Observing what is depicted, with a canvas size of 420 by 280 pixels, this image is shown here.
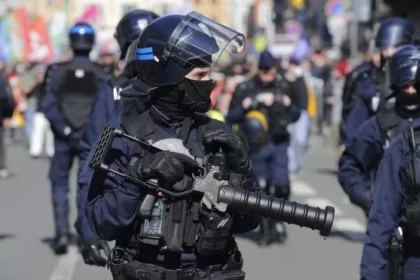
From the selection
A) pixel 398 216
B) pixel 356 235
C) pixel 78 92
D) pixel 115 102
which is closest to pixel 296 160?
pixel 356 235

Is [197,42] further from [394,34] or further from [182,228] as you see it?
[394,34]

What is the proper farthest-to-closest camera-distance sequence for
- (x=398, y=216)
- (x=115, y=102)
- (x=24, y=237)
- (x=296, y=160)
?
(x=296, y=160)
(x=24, y=237)
(x=115, y=102)
(x=398, y=216)

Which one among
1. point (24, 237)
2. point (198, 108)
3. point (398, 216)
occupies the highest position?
point (198, 108)

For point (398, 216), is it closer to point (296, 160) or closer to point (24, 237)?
point (24, 237)

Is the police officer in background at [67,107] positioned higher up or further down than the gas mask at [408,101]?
further down

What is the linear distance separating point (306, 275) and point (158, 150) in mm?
5639

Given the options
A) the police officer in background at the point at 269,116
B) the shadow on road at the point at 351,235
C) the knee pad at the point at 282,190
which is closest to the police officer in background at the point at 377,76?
the police officer in background at the point at 269,116

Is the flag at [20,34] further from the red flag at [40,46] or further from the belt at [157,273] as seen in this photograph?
the belt at [157,273]

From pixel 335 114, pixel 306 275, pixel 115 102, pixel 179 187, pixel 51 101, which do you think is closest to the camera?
pixel 179 187

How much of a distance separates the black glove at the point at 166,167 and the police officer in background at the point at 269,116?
7.48 m

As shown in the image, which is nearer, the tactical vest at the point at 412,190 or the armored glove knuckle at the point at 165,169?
the armored glove knuckle at the point at 165,169

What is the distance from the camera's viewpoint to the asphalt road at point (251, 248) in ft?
33.1

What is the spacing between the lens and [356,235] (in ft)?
41.6

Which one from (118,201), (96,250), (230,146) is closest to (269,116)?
(96,250)
